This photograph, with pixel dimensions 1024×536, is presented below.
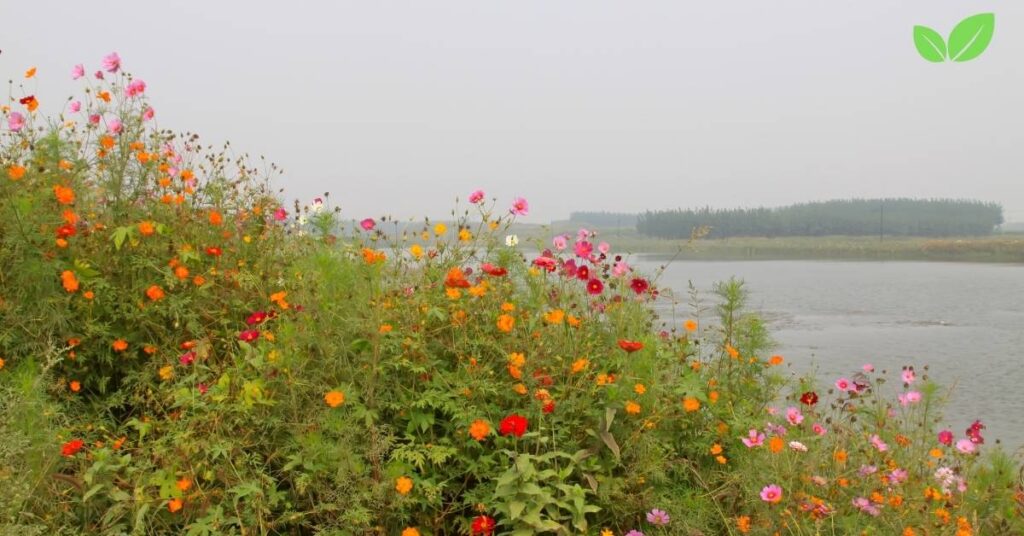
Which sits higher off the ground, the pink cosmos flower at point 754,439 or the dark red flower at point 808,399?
the dark red flower at point 808,399

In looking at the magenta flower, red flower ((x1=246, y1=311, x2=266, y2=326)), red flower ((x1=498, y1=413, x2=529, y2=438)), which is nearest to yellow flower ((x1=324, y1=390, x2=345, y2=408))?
red flower ((x1=498, y1=413, x2=529, y2=438))

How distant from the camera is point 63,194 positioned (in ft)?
11.9

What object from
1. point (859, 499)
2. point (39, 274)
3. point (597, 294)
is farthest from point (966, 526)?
point (39, 274)

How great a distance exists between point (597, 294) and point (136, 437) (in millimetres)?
2274

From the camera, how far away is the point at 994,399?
7000 mm

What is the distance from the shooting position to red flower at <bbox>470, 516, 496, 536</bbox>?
8.51 ft

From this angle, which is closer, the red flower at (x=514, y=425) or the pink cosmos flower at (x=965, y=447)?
the red flower at (x=514, y=425)

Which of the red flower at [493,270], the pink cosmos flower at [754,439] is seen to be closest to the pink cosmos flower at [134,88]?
the red flower at [493,270]

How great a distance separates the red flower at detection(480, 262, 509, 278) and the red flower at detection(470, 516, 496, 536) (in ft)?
3.78

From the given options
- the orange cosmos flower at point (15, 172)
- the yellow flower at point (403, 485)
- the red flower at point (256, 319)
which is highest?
the orange cosmos flower at point (15, 172)

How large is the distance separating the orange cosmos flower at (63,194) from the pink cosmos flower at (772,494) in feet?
11.4

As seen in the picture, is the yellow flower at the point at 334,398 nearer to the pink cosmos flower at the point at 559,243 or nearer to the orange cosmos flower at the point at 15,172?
the pink cosmos flower at the point at 559,243

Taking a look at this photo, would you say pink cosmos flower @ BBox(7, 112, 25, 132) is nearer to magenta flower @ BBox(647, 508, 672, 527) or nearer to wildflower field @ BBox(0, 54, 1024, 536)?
wildflower field @ BBox(0, 54, 1024, 536)

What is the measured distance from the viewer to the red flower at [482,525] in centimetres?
259
